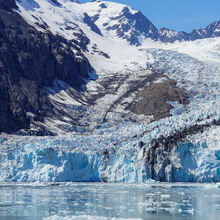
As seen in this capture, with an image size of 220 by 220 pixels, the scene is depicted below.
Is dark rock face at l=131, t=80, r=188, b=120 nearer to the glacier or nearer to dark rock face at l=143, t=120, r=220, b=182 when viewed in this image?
the glacier

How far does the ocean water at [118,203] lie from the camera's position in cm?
4134

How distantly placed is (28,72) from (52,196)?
12000cm

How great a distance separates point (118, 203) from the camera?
1922 inches

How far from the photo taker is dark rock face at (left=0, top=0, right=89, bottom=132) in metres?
144

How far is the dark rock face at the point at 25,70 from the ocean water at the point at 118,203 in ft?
255

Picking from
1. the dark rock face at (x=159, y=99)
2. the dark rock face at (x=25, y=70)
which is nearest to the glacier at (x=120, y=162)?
the dark rock face at (x=25, y=70)

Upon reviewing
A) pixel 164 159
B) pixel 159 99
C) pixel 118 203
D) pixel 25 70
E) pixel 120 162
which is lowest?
pixel 118 203

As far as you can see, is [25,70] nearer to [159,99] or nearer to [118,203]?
[159,99]

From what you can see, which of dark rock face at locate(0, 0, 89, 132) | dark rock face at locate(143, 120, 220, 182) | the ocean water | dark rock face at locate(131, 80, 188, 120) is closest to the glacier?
dark rock face at locate(143, 120, 220, 182)

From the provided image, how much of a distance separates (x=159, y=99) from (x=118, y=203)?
118677 mm

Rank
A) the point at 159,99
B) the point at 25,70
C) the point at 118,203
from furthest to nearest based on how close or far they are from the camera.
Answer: the point at 25,70 → the point at 159,99 → the point at 118,203

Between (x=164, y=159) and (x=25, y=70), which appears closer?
(x=164, y=159)

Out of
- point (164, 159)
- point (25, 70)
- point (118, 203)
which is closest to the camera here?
point (118, 203)

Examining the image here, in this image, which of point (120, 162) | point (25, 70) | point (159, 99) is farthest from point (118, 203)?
point (25, 70)
